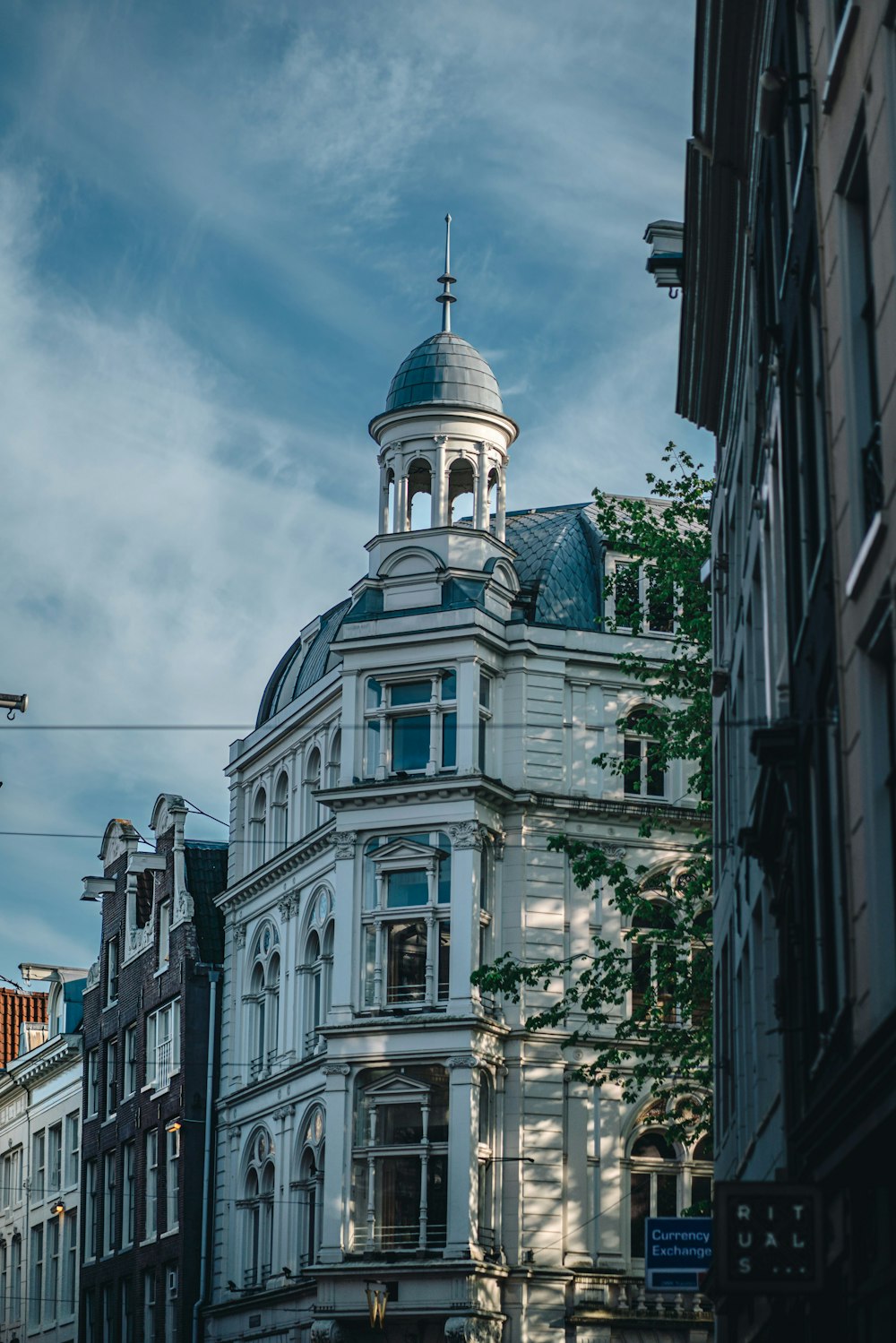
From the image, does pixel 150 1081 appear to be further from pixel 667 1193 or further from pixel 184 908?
pixel 667 1193

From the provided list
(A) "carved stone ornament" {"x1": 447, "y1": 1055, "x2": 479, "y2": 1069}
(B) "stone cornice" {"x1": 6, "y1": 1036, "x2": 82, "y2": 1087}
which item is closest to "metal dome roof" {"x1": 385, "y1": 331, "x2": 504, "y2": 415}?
(A) "carved stone ornament" {"x1": 447, "y1": 1055, "x2": 479, "y2": 1069}

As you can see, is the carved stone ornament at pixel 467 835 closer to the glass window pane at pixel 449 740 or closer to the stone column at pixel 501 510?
the glass window pane at pixel 449 740

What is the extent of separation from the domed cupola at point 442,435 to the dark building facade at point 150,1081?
14.3 metres

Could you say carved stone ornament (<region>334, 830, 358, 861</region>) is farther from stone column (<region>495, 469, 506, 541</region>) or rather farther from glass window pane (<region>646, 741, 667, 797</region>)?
stone column (<region>495, 469, 506, 541</region>)

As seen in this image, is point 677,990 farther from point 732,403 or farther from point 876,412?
point 876,412

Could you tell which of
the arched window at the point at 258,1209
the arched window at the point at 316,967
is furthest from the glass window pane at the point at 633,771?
the arched window at the point at 258,1209

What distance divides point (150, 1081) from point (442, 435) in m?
20.7

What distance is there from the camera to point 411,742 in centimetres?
4778

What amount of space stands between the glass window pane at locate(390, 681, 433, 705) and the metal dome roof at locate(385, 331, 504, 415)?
6.60 meters

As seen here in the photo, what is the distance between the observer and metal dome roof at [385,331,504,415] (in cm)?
5000

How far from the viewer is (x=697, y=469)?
38.9 m

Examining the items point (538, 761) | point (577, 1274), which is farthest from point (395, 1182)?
point (538, 761)

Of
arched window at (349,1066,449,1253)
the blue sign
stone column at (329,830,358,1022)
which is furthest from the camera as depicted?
stone column at (329,830,358,1022)

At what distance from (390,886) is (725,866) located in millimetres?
18373
